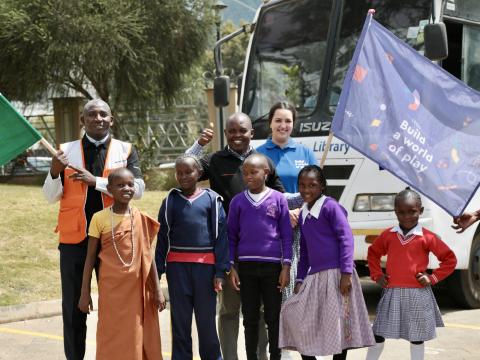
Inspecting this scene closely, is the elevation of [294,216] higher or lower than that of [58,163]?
lower

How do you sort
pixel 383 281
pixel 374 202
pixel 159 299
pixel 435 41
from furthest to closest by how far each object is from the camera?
pixel 374 202 → pixel 435 41 → pixel 383 281 → pixel 159 299

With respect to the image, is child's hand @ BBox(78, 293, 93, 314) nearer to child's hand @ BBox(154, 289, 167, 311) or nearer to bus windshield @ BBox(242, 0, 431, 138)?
child's hand @ BBox(154, 289, 167, 311)

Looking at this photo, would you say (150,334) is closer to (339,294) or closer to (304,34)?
(339,294)

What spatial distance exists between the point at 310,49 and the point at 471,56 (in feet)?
5.42

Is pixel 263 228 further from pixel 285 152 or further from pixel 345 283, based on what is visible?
pixel 285 152

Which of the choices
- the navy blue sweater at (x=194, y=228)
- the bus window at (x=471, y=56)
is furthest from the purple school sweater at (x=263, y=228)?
the bus window at (x=471, y=56)

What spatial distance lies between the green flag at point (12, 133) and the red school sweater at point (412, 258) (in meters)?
2.47

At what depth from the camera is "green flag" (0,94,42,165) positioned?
18.2 feet

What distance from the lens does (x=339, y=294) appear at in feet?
18.1

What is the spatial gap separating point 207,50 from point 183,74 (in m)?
1.68

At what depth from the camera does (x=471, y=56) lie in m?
8.89

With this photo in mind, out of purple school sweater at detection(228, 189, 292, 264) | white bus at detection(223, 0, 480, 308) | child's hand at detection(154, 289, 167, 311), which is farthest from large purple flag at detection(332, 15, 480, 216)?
white bus at detection(223, 0, 480, 308)

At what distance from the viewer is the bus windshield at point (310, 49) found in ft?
28.2

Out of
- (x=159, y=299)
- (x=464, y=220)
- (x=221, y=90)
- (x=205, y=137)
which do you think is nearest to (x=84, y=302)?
(x=159, y=299)
